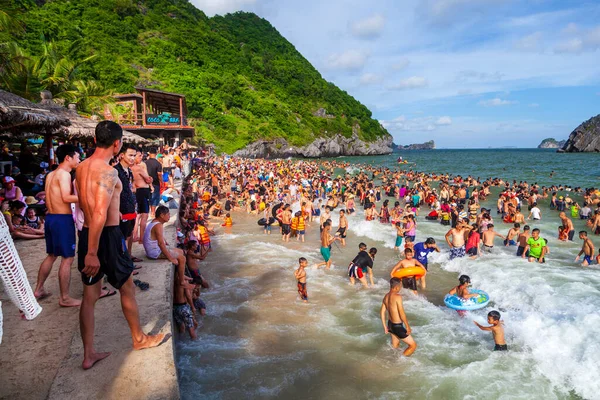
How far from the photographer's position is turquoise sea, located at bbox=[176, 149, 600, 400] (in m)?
4.94

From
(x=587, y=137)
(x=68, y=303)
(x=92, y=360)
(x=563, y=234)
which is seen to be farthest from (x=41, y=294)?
(x=587, y=137)

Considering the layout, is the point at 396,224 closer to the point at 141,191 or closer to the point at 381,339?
the point at 381,339

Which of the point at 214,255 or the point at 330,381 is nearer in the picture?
the point at 330,381

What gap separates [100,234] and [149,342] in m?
1.26

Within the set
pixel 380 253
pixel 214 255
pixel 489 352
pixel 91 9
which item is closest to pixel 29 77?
pixel 214 255

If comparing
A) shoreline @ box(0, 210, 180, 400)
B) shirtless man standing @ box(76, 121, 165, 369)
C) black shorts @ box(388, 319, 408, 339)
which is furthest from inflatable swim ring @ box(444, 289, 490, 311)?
shirtless man standing @ box(76, 121, 165, 369)

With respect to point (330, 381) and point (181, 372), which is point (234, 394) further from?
point (330, 381)

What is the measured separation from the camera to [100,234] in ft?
9.15

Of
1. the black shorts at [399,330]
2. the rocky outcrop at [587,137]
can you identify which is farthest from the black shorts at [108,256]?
the rocky outcrop at [587,137]

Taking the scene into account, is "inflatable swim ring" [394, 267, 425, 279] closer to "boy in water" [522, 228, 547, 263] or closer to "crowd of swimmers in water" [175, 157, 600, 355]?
"crowd of swimmers in water" [175, 157, 600, 355]

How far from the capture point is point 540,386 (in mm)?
5156

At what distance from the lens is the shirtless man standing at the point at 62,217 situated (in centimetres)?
389

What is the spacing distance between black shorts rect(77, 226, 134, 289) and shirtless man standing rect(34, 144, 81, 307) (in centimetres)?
128

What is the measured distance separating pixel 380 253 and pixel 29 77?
17.5 metres
